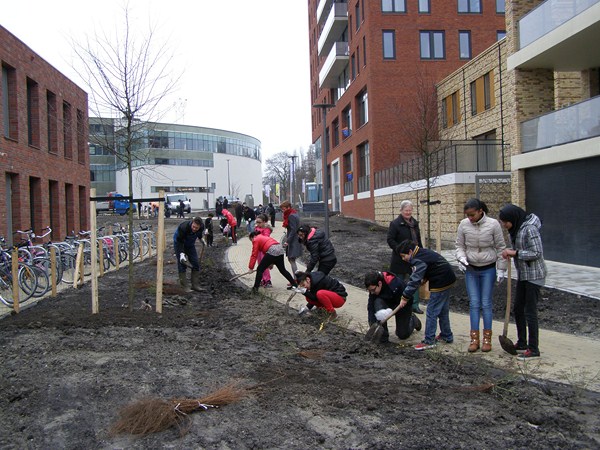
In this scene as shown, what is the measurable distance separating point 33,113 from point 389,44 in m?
19.6

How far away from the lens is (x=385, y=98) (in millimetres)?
31453

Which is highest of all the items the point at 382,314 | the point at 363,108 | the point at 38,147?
the point at 363,108

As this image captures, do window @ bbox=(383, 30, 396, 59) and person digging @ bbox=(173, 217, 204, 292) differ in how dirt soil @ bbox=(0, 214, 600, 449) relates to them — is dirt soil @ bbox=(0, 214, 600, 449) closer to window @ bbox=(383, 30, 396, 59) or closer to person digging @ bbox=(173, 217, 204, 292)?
person digging @ bbox=(173, 217, 204, 292)

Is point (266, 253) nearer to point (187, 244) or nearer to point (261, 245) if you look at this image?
point (261, 245)

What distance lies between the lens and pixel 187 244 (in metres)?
11.2

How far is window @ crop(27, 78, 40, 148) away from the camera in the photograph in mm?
20219

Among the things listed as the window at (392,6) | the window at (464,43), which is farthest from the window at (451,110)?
the window at (392,6)

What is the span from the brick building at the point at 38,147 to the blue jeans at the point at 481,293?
37.1 feet

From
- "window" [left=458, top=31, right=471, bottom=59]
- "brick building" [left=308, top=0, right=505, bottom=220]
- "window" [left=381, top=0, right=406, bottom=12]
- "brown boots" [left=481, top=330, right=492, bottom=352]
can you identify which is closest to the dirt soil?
"brown boots" [left=481, top=330, right=492, bottom=352]

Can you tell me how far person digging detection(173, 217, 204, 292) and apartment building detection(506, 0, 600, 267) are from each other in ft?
31.4

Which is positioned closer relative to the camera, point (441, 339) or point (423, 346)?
point (423, 346)

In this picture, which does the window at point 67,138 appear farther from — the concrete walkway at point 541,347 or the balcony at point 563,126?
the balcony at point 563,126

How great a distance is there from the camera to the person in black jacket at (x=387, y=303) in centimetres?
712

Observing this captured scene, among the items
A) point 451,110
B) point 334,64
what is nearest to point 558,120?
point 451,110
